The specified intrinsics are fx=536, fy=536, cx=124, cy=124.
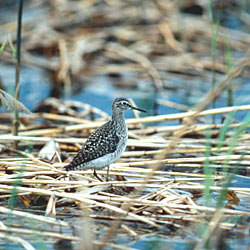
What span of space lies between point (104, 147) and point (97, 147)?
74 millimetres

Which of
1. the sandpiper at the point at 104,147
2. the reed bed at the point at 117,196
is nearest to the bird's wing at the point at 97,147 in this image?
the sandpiper at the point at 104,147

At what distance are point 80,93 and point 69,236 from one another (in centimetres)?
602

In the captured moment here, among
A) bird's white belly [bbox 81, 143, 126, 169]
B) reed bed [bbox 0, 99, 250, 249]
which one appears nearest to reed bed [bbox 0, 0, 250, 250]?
reed bed [bbox 0, 99, 250, 249]

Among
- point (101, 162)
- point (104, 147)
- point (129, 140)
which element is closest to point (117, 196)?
point (101, 162)

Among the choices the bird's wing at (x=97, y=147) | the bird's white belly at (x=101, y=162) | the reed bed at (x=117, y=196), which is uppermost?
the bird's wing at (x=97, y=147)

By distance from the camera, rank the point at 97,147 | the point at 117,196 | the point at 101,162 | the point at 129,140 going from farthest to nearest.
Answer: the point at 129,140
the point at 97,147
the point at 101,162
the point at 117,196

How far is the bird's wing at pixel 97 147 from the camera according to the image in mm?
5434

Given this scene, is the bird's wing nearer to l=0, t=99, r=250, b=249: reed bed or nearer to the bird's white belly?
the bird's white belly

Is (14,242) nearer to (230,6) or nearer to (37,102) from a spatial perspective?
(37,102)

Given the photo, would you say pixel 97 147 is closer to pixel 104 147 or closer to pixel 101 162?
pixel 104 147

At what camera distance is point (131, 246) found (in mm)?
4406

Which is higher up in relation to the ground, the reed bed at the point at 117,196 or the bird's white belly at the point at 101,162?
the bird's white belly at the point at 101,162

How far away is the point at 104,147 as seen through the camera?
5.64 meters

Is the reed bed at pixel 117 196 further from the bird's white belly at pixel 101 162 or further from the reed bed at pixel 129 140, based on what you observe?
the bird's white belly at pixel 101 162
